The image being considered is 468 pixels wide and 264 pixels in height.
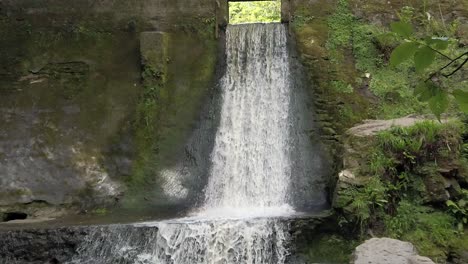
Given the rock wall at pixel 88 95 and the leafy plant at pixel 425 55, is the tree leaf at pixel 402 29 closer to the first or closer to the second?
the leafy plant at pixel 425 55

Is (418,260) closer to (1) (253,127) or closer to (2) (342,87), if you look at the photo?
(1) (253,127)

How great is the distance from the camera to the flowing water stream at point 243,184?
6379mm

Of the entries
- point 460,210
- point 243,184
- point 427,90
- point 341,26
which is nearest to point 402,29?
point 427,90

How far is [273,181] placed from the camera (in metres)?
8.62

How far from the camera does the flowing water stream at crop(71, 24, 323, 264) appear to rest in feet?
20.9

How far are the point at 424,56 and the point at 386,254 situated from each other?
3365 millimetres

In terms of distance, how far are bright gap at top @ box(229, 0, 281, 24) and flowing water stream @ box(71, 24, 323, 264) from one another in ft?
28.4

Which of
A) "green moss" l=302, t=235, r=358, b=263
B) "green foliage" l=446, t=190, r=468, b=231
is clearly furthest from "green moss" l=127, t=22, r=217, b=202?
"green foliage" l=446, t=190, r=468, b=231

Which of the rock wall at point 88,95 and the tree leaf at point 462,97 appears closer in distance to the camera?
the tree leaf at point 462,97

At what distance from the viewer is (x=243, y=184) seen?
8664 mm

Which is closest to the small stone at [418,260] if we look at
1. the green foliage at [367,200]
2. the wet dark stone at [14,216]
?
the green foliage at [367,200]

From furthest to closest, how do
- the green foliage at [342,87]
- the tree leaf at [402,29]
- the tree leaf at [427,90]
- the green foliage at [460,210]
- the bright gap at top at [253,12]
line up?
the bright gap at top at [253,12], the green foliage at [342,87], the green foliage at [460,210], the tree leaf at [427,90], the tree leaf at [402,29]

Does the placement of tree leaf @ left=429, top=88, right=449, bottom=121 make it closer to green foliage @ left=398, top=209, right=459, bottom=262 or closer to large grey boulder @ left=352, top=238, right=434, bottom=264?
large grey boulder @ left=352, top=238, right=434, bottom=264

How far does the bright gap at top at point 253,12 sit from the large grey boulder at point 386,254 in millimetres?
14568
